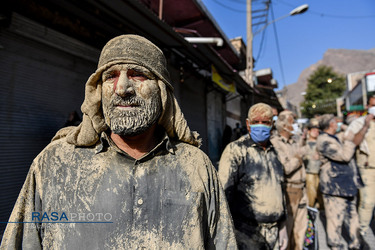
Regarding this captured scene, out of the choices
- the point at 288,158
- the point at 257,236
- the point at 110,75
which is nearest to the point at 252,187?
the point at 257,236

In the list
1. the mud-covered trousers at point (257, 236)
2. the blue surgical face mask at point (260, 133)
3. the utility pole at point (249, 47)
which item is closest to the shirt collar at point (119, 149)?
the blue surgical face mask at point (260, 133)

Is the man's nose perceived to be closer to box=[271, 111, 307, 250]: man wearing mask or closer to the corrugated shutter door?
box=[271, 111, 307, 250]: man wearing mask

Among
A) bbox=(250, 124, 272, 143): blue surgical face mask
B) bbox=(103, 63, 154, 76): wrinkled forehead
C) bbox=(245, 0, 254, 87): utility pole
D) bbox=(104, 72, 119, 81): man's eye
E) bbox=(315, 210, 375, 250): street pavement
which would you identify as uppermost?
bbox=(245, 0, 254, 87): utility pole

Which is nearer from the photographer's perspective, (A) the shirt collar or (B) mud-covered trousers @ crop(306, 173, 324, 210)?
(A) the shirt collar

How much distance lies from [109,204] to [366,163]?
481cm

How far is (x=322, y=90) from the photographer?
38.0 m

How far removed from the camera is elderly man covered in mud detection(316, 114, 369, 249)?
349 cm

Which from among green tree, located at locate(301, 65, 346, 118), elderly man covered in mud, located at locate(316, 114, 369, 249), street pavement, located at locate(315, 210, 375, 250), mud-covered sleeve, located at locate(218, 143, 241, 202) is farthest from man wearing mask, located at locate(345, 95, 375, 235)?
green tree, located at locate(301, 65, 346, 118)

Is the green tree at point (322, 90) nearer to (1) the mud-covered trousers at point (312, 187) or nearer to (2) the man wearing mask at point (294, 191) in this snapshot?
(1) the mud-covered trousers at point (312, 187)

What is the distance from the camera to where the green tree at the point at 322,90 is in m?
36.7

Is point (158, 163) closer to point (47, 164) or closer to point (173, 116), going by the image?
point (173, 116)

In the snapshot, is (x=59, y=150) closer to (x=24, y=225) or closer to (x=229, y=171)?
(x=24, y=225)

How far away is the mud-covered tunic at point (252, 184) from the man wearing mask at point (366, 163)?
248cm

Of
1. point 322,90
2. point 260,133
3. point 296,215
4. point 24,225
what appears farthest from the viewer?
point 322,90
